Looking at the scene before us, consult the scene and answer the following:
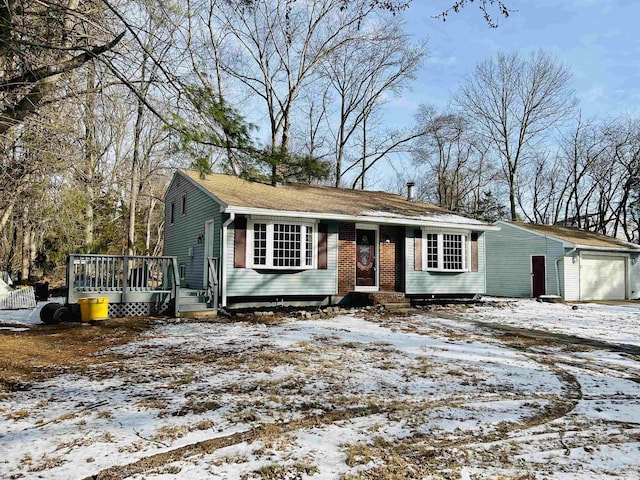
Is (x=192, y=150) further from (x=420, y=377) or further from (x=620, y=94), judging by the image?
(x=620, y=94)

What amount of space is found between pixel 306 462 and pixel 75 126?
7.25 m

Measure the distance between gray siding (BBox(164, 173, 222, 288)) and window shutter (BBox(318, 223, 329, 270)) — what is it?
109 inches

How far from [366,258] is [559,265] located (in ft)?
33.3

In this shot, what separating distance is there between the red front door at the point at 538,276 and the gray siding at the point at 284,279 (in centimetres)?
1134

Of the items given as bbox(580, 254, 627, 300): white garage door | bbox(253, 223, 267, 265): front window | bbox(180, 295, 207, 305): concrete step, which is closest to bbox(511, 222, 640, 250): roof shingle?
bbox(580, 254, 627, 300): white garage door

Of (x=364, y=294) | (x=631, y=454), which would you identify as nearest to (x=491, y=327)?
(x=364, y=294)

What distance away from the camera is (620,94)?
2723 cm

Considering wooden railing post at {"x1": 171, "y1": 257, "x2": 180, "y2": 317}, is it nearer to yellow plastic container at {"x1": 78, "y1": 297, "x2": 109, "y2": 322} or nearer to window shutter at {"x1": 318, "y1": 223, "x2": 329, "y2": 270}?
yellow plastic container at {"x1": 78, "y1": 297, "x2": 109, "y2": 322}

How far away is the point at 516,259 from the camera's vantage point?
65.7 ft

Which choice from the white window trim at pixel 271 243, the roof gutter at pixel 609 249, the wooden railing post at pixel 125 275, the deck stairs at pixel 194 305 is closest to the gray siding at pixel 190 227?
the white window trim at pixel 271 243

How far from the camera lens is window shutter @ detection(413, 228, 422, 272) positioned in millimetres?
13562

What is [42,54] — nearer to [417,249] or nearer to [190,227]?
[190,227]

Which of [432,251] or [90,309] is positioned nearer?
[90,309]

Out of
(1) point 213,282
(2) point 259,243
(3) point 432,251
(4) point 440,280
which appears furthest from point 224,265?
(4) point 440,280
